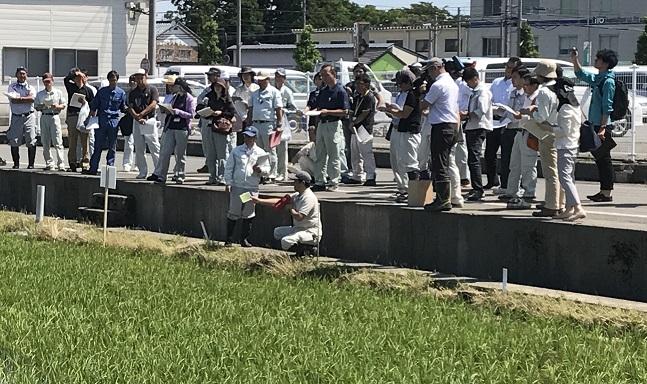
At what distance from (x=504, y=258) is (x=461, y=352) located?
400 centimetres

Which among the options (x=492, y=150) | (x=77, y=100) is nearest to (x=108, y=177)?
(x=77, y=100)

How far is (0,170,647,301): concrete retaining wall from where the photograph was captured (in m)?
10.8

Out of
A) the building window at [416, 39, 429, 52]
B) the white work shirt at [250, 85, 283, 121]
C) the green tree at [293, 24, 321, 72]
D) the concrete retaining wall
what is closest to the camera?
the concrete retaining wall

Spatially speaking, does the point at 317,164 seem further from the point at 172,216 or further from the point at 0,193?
the point at 0,193

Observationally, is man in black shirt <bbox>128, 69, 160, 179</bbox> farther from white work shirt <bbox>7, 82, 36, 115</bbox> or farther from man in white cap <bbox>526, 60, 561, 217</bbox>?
man in white cap <bbox>526, 60, 561, 217</bbox>

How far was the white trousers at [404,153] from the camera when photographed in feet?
44.5

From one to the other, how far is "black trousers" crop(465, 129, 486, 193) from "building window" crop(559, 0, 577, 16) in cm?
5849

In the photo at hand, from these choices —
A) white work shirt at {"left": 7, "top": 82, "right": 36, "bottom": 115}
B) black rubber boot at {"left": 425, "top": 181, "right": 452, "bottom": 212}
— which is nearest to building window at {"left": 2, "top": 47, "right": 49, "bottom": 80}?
white work shirt at {"left": 7, "top": 82, "right": 36, "bottom": 115}

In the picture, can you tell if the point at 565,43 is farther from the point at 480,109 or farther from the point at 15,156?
the point at 480,109

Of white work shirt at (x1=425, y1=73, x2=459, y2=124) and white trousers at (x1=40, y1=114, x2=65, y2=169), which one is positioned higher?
white work shirt at (x1=425, y1=73, x2=459, y2=124)

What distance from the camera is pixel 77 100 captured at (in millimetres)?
18609

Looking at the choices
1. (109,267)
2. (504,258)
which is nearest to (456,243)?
(504,258)

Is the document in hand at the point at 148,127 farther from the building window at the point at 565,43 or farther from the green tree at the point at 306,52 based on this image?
the building window at the point at 565,43

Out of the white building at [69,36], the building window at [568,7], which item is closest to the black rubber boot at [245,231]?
the white building at [69,36]
